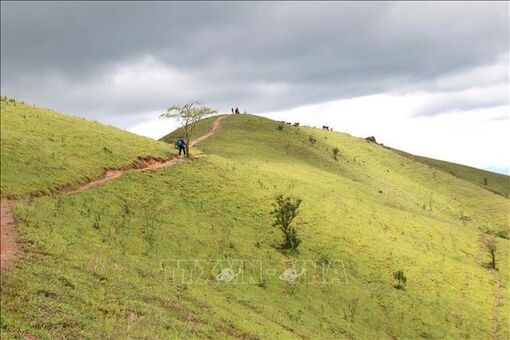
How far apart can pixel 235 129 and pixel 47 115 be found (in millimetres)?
48989

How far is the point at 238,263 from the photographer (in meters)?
39.0

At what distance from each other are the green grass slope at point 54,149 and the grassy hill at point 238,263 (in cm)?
243

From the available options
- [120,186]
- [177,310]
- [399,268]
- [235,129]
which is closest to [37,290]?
[177,310]

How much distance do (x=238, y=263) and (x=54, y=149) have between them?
19.4 metres

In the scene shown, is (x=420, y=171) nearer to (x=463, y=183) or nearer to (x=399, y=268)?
(x=463, y=183)

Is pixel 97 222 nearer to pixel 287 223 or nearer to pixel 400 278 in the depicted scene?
pixel 287 223

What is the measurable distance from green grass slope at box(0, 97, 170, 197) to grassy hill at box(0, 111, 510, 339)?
95.7 inches

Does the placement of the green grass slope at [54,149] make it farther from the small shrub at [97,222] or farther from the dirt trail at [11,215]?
the small shrub at [97,222]

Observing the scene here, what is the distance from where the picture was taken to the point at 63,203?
115ft

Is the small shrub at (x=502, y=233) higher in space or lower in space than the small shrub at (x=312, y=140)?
lower

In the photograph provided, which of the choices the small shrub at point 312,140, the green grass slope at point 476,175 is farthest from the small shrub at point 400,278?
the green grass slope at point 476,175

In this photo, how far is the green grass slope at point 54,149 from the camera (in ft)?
119

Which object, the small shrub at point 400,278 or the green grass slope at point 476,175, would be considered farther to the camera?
the green grass slope at point 476,175

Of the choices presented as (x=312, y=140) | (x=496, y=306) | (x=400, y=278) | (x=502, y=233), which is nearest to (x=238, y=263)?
(x=400, y=278)
